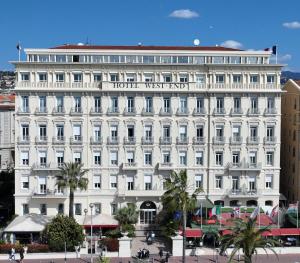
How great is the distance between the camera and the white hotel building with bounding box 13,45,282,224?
222 ft

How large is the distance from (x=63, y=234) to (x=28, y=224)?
5.79 metres

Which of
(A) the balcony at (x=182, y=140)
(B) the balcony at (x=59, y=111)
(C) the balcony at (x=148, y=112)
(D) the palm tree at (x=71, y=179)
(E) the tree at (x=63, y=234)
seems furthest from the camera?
(A) the balcony at (x=182, y=140)

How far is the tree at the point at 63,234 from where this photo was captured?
57.5m

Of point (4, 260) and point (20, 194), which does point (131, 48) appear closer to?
point (20, 194)

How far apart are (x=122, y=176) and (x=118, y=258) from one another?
44.0ft

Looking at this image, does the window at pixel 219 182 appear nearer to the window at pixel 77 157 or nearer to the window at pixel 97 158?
the window at pixel 97 158

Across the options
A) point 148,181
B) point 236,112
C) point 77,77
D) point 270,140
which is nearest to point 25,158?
point 77,77

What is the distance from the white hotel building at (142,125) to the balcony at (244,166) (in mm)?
119

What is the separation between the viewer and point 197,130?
6894 centimetres

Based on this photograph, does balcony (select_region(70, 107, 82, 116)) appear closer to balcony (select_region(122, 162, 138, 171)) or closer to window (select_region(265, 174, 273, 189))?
balcony (select_region(122, 162, 138, 171))

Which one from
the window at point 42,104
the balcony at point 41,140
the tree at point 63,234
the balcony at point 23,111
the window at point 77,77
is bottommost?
the tree at point 63,234

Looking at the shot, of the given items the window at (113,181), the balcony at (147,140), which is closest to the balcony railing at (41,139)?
the window at (113,181)

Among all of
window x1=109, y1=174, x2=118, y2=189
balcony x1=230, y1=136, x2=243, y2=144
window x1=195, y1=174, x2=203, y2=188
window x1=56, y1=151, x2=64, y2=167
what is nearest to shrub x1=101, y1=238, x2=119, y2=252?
window x1=109, y1=174, x2=118, y2=189

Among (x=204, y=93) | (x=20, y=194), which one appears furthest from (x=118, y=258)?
(x=204, y=93)
